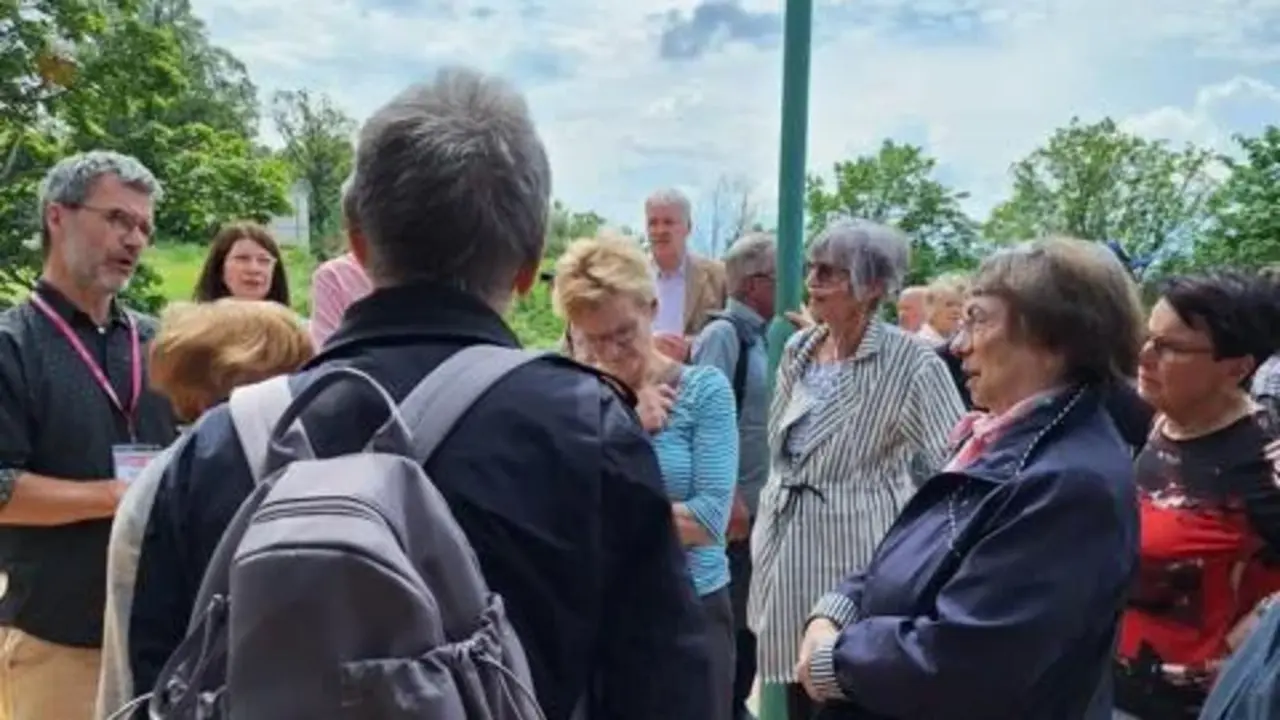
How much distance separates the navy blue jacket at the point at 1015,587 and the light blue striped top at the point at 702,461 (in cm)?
93

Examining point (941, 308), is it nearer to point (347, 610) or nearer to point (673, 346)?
point (673, 346)

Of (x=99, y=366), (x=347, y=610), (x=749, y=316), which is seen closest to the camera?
(x=347, y=610)

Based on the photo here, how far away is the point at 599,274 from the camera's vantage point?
314 centimetres

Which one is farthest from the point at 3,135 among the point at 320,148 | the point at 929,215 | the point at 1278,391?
the point at 929,215

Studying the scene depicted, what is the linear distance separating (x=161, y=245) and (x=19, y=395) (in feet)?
37.0

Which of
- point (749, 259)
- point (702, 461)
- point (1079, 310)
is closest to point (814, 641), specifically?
point (1079, 310)

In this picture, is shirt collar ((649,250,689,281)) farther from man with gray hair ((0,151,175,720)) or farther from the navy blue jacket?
the navy blue jacket

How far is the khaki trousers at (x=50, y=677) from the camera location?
2.87m

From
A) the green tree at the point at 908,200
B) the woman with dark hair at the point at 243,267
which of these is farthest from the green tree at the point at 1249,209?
the woman with dark hair at the point at 243,267

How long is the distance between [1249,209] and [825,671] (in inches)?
986

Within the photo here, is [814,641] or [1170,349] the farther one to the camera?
[1170,349]

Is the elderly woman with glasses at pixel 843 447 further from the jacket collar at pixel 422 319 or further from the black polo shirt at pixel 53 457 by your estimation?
the jacket collar at pixel 422 319

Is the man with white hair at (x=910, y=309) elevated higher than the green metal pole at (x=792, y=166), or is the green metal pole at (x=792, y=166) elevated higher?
the green metal pole at (x=792, y=166)

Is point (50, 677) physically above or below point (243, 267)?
below
